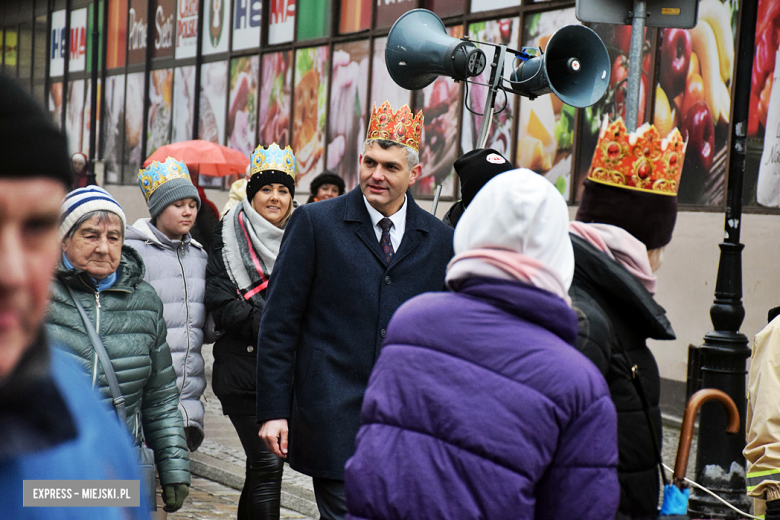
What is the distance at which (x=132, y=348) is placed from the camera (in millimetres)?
3975

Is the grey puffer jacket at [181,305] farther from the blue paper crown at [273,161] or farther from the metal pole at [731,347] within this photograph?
the metal pole at [731,347]

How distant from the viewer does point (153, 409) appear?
4082 mm

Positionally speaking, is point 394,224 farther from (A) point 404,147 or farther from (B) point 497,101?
(B) point 497,101

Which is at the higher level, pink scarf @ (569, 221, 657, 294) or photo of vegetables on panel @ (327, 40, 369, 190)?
photo of vegetables on panel @ (327, 40, 369, 190)

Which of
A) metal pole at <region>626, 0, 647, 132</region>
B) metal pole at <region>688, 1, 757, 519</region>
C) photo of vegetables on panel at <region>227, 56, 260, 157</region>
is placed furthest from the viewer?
photo of vegetables on panel at <region>227, 56, 260, 157</region>

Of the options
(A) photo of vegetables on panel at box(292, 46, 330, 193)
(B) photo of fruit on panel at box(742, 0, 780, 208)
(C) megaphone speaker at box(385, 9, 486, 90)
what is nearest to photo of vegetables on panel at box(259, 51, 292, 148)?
(A) photo of vegetables on panel at box(292, 46, 330, 193)

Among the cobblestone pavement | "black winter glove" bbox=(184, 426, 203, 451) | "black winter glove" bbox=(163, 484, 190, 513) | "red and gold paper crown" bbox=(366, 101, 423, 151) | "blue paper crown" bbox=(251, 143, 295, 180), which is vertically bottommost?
the cobblestone pavement

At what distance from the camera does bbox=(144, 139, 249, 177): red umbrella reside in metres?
13.3

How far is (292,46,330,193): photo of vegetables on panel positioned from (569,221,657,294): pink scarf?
12.8 meters

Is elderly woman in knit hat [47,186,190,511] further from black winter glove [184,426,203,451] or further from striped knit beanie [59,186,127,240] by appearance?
black winter glove [184,426,203,451]

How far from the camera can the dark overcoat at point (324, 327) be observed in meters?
4.09

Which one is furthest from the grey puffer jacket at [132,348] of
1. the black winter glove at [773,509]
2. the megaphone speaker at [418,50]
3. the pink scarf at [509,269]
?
the megaphone speaker at [418,50]

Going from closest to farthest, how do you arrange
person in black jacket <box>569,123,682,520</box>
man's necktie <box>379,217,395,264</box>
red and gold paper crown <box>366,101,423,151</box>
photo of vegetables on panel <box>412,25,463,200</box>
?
person in black jacket <box>569,123,682,520</box>
man's necktie <box>379,217,395,264</box>
red and gold paper crown <box>366,101,423,151</box>
photo of vegetables on panel <box>412,25,463,200</box>

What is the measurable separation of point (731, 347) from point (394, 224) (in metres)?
3.31
